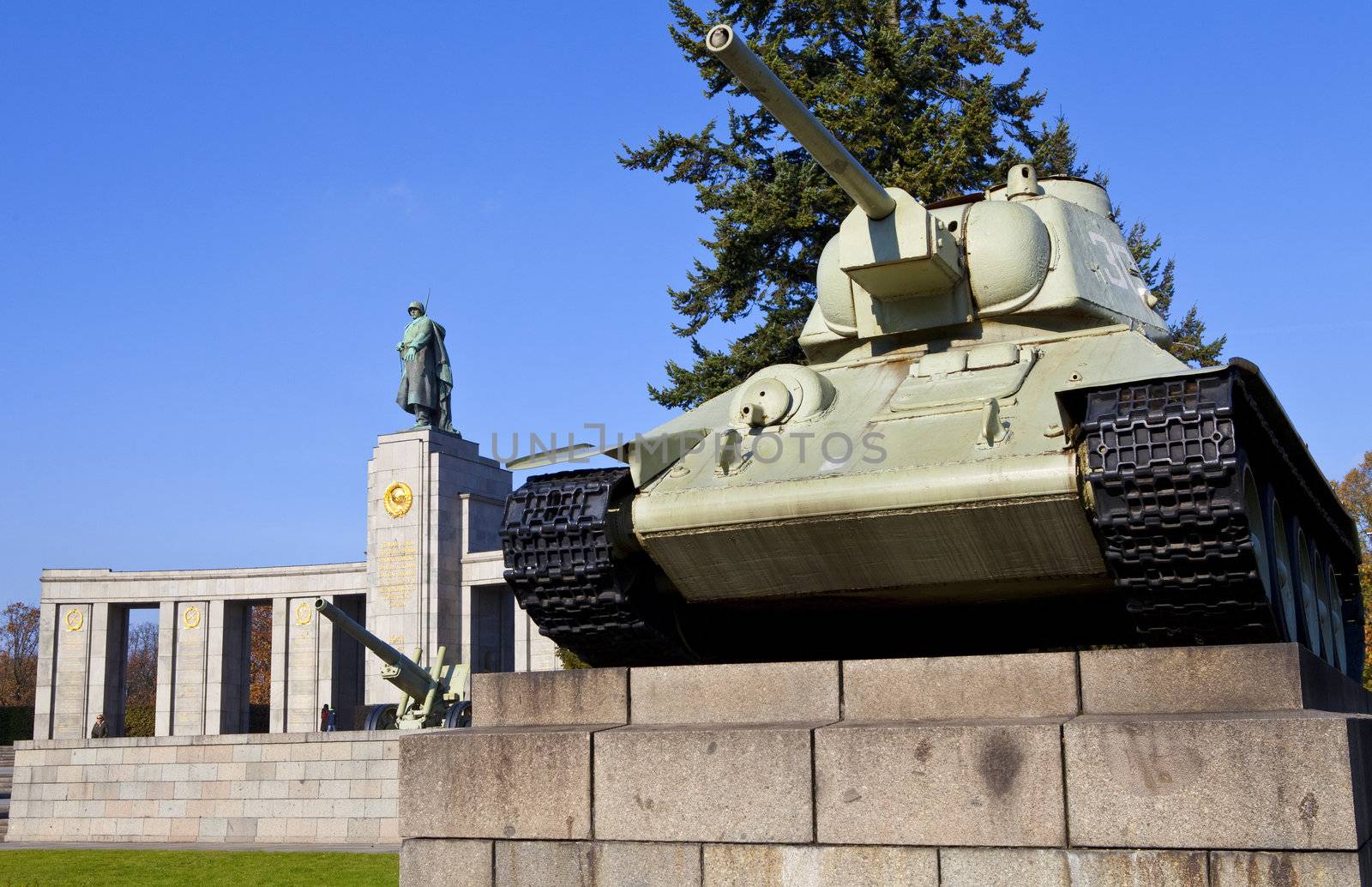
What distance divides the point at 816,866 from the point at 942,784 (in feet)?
2.23

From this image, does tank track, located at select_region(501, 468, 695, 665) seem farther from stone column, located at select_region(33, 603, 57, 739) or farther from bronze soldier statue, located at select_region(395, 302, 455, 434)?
stone column, located at select_region(33, 603, 57, 739)

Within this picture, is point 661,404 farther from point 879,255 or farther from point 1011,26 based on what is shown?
point 879,255

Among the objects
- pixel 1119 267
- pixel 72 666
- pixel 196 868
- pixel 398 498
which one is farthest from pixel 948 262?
pixel 72 666

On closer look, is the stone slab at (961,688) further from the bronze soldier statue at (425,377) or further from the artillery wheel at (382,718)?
the bronze soldier statue at (425,377)

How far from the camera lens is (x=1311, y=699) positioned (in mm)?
6367

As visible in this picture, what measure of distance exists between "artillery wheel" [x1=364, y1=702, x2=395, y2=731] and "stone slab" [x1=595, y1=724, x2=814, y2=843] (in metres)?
18.9

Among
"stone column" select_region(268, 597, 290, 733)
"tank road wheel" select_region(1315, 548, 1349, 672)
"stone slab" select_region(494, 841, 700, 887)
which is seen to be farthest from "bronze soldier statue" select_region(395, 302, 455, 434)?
"stone slab" select_region(494, 841, 700, 887)

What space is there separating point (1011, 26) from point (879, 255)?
19639 mm

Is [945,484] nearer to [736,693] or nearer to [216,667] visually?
[736,693]

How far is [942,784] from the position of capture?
606 centimetres

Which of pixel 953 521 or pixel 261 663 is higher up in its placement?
pixel 261 663

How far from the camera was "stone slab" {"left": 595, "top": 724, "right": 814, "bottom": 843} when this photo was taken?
20.8 feet

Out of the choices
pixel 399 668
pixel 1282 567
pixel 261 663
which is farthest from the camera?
pixel 261 663

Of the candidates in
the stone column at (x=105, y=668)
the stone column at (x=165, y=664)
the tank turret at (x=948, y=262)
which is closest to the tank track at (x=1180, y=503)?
the tank turret at (x=948, y=262)
